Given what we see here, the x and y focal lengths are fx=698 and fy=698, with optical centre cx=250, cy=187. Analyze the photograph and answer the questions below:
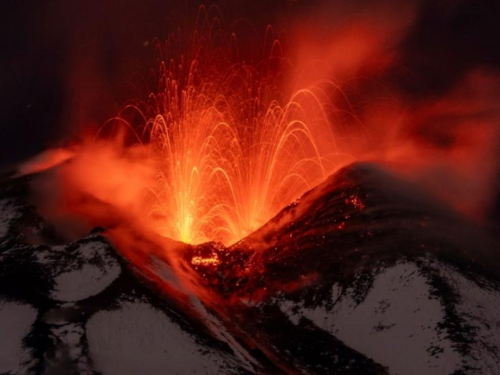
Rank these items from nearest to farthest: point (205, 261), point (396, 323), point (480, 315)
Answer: point (480, 315)
point (396, 323)
point (205, 261)

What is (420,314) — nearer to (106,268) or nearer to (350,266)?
(350,266)

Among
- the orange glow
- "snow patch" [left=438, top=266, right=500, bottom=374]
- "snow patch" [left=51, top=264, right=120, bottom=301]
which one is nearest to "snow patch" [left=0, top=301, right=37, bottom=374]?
"snow patch" [left=51, top=264, right=120, bottom=301]

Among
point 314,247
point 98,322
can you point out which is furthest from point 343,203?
point 98,322

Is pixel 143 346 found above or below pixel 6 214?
below

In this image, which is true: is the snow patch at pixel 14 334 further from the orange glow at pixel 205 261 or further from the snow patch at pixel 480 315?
the snow patch at pixel 480 315

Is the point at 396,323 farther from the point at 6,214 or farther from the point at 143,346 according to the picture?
the point at 6,214

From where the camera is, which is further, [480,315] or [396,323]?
[396,323]

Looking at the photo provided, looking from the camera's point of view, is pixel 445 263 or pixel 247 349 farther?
pixel 445 263

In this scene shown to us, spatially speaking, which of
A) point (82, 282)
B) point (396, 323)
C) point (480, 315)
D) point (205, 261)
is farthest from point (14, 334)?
point (480, 315)
